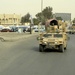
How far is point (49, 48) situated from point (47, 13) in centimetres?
10990

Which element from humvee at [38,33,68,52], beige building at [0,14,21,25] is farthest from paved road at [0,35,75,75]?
beige building at [0,14,21,25]

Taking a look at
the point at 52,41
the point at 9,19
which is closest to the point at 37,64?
the point at 52,41

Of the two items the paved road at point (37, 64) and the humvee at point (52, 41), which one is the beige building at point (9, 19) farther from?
the paved road at point (37, 64)

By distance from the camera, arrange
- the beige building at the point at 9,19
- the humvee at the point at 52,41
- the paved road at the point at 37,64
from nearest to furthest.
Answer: the paved road at the point at 37,64 → the humvee at the point at 52,41 → the beige building at the point at 9,19

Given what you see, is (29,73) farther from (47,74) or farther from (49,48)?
(49,48)

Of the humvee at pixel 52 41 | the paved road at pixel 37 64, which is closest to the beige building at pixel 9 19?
the humvee at pixel 52 41

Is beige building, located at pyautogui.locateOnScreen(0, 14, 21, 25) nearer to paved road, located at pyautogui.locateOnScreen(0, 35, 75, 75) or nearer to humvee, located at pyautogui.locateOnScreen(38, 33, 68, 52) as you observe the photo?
humvee, located at pyautogui.locateOnScreen(38, 33, 68, 52)

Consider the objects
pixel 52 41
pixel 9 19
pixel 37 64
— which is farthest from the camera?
pixel 9 19

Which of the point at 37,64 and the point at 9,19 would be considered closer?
the point at 37,64

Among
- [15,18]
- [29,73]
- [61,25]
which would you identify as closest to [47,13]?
[15,18]

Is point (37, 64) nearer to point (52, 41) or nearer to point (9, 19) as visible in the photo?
point (52, 41)

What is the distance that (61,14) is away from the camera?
11206cm

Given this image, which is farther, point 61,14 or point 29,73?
point 61,14

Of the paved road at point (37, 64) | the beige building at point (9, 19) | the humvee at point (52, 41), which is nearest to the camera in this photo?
the paved road at point (37, 64)
